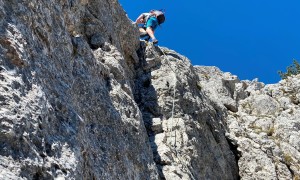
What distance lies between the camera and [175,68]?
63.8 ft

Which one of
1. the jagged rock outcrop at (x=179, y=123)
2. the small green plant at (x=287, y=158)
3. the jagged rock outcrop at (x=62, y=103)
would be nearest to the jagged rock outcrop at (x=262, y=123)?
the small green plant at (x=287, y=158)

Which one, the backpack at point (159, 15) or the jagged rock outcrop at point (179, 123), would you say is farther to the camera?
the backpack at point (159, 15)

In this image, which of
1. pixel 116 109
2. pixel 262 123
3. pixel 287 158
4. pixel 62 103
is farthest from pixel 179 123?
pixel 62 103

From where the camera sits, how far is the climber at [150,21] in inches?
872

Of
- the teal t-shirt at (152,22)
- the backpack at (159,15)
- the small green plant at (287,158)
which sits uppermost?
the backpack at (159,15)

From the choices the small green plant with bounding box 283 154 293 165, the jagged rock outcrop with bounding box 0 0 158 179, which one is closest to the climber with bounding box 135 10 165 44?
the jagged rock outcrop with bounding box 0 0 158 179

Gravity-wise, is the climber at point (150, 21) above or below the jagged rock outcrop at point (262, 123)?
above

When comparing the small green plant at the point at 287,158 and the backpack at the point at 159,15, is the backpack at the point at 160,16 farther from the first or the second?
the small green plant at the point at 287,158

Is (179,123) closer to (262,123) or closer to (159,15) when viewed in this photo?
(262,123)

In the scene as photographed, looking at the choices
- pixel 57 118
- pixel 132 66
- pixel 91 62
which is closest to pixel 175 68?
pixel 132 66

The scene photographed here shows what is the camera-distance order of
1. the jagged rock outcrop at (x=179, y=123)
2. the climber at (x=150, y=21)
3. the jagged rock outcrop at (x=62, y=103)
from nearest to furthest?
the jagged rock outcrop at (x=62, y=103) → the jagged rock outcrop at (x=179, y=123) → the climber at (x=150, y=21)

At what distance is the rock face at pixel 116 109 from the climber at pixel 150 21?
2.14 metres

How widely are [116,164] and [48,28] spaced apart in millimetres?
3662

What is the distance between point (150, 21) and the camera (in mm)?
22719
